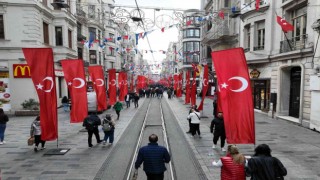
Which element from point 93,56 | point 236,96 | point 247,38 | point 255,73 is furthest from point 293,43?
point 93,56

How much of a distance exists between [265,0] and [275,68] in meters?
5.32

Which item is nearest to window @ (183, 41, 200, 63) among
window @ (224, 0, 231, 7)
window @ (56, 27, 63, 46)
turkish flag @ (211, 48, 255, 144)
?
window @ (224, 0, 231, 7)

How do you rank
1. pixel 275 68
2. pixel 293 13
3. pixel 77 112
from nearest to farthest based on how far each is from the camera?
pixel 77 112
pixel 293 13
pixel 275 68

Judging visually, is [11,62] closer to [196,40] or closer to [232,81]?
[232,81]

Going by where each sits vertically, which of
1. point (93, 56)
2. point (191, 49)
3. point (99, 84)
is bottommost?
point (99, 84)

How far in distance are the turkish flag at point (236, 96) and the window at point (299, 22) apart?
36.1 feet

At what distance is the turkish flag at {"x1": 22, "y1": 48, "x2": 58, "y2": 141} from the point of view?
8.48 m

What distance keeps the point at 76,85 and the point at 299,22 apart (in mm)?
14458

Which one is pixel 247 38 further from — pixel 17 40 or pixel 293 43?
pixel 17 40

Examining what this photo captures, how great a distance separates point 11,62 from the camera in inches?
790

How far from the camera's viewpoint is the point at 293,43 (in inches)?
642

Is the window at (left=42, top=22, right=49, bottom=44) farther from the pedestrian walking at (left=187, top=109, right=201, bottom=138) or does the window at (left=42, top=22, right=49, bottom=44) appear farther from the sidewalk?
the pedestrian walking at (left=187, top=109, right=201, bottom=138)

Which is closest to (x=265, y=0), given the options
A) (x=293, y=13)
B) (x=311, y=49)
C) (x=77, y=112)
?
(x=293, y=13)

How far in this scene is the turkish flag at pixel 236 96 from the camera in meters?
6.75
